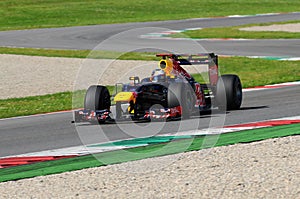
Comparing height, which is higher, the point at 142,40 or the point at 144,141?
the point at 144,141

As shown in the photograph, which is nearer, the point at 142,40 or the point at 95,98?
the point at 95,98

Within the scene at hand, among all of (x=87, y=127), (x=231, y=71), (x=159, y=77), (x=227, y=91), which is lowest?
(x=231, y=71)

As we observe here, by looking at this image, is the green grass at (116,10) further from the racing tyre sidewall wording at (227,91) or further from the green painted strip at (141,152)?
the green painted strip at (141,152)

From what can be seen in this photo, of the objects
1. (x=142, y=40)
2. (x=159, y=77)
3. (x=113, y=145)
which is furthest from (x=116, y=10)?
(x=113, y=145)

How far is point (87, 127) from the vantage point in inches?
594

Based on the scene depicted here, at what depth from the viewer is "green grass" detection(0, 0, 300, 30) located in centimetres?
5528

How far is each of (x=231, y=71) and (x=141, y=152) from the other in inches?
571

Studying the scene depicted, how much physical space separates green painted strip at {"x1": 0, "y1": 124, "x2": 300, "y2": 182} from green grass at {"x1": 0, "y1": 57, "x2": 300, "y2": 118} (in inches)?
238

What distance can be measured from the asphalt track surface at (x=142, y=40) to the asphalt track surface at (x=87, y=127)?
47.8ft

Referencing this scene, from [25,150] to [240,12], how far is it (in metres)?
46.9

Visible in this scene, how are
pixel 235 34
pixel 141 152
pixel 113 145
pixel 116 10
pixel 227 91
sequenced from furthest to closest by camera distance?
pixel 116 10 → pixel 235 34 → pixel 227 91 → pixel 113 145 → pixel 141 152

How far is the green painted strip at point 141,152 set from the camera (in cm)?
1132

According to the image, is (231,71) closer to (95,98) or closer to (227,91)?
(227,91)

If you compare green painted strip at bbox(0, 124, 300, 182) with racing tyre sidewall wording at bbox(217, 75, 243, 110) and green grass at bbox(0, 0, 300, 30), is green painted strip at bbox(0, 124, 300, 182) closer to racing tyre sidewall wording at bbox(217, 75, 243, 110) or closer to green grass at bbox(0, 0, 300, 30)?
racing tyre sidewall wording at bbox(217, 75, 243, 110)
